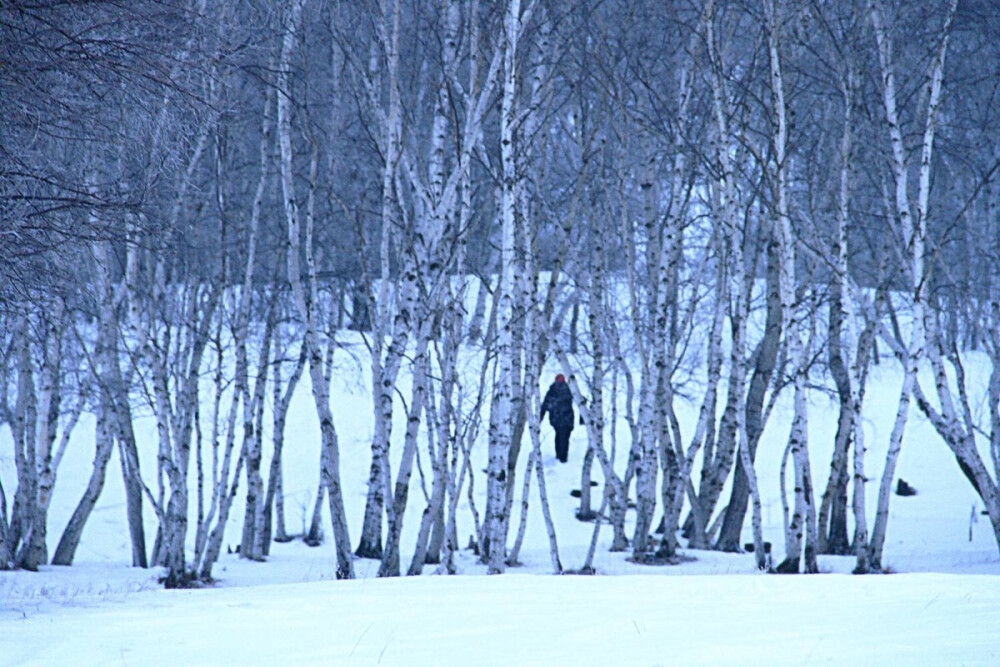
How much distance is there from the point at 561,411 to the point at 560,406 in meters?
0.14

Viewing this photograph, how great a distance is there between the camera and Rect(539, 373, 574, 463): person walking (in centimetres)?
2069

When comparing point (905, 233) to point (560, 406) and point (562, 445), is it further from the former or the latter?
point (562, 445)

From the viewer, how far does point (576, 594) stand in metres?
6.18

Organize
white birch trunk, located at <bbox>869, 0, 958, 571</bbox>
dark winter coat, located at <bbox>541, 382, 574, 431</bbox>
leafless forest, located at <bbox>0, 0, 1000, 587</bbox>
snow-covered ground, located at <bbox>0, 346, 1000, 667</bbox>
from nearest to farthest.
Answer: snow-covered ground, located at <bbox>0, 346, 1000, 667</bbox> → leafless forest, located at <bbox>0, 0, 1000, 587</bbox> → white birch trunk, located at <bbox>869, 0, 958, 571</bbox> → dark winter coat, located at <bbox>541, 382, 574, 431</bbox>

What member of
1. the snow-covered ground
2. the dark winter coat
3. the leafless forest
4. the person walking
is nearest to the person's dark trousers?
the person walking

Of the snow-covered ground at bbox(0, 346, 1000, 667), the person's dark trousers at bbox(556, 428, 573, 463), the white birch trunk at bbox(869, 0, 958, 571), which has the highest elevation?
the white birch trunk at bbox(869, 0, 958, 571)

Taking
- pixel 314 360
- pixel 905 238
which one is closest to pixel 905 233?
pixel 905 238

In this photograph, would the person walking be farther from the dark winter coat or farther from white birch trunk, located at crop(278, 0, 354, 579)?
white birch trunk, located at crop(278, 0, 354, 579)

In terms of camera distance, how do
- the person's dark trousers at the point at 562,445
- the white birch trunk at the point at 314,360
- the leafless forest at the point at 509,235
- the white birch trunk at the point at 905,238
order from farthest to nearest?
the person's dark trousers at the point at 562,445 → the white birch trunk at the point at 314,360 → the white birch trunk at the point at 905,238 → the leafless forest at the point at 509,235

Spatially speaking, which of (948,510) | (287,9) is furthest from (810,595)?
(948,510)

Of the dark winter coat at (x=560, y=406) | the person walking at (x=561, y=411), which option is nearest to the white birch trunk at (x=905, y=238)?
the person walking at (x=561, y=411)

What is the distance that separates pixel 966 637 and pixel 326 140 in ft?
34.5

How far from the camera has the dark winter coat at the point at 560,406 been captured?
20.7 meters

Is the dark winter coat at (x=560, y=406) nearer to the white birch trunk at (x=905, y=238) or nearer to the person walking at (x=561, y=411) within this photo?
the person walking at (x=561, y=411)
